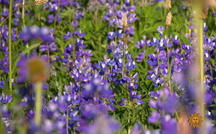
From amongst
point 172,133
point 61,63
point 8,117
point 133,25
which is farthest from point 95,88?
point 133,25

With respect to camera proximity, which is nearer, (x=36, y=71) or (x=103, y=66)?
(x=36, y=71)

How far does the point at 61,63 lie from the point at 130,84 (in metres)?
1.19

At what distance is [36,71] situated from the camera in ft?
2.87

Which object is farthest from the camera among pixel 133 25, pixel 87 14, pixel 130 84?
pixel 87 14

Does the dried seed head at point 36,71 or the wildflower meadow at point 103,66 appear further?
the wildflower meadow at point 103,66

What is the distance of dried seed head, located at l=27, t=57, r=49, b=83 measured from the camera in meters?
0.86

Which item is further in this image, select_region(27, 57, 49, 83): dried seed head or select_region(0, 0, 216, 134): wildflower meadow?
select_region(0, 0, 216, 134): wildflower meadow

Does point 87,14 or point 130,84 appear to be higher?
point 87,14

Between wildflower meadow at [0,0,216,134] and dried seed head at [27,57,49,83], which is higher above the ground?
dried seed head at [27,57,49,83]

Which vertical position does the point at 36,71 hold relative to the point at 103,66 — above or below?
above

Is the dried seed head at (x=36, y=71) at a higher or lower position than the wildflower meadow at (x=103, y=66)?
higher

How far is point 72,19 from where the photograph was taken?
5293mm

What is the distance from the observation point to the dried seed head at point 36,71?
0.86 metres

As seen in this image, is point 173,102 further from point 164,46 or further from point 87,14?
point 87,14
